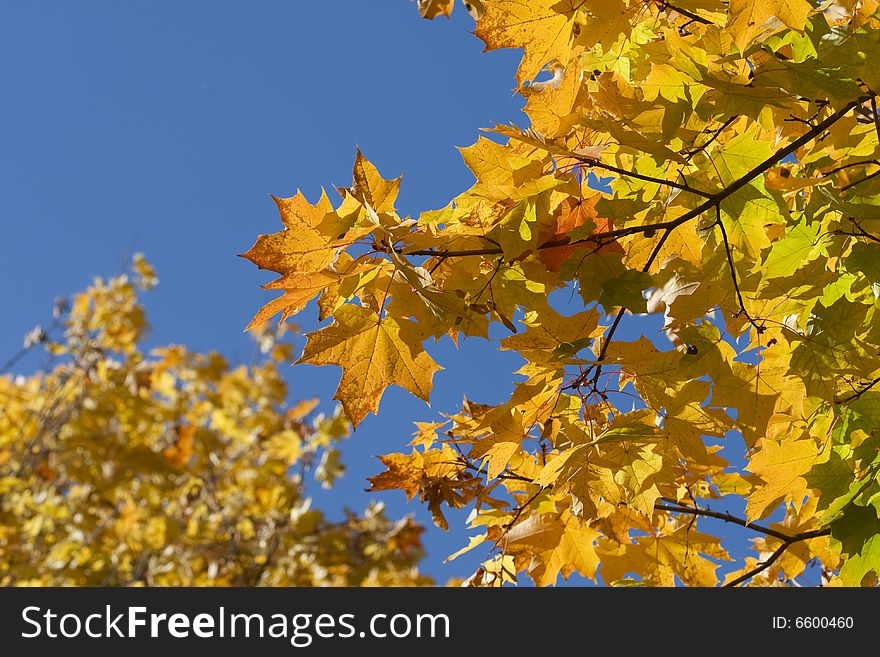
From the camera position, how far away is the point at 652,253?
1629mm

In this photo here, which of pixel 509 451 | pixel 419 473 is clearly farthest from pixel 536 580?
pixel 509 451

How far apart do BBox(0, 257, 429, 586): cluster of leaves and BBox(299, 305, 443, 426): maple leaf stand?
15.8 ft

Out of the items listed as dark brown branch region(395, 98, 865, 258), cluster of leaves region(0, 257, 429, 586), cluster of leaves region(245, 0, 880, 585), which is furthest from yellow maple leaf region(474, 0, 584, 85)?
cluster of leaves region(0, 257, 429, 586)

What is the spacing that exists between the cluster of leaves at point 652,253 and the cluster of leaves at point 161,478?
487 centimetres

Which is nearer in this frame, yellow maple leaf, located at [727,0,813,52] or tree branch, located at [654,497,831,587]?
yellow maple leaf, located at [727,0,813,52]

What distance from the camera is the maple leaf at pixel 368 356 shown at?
1.51m

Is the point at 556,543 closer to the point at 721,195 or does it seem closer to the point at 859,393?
the point at 859,393

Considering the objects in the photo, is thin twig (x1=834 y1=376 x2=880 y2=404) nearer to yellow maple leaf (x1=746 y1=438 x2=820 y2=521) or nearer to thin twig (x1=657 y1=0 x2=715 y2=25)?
yellow maple leaf (x1=746 y1=438 x2=820 y2=521)

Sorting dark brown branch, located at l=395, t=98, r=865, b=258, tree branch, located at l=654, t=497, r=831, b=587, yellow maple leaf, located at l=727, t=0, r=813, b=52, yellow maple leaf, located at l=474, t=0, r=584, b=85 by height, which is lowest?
tree branch, located at l=654, t=497, r=831, b=587

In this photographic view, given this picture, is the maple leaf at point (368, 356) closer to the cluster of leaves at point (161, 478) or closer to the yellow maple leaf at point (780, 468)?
the yellow maple leaf at point (780, 468)

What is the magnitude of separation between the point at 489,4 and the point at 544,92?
25 centimetres

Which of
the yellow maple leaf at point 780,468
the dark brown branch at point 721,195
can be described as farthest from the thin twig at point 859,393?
the dark brown branch at point 721,195

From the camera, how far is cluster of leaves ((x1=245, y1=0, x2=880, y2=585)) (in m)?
1.43

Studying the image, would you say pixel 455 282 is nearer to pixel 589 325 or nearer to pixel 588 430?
pixel 589 325
